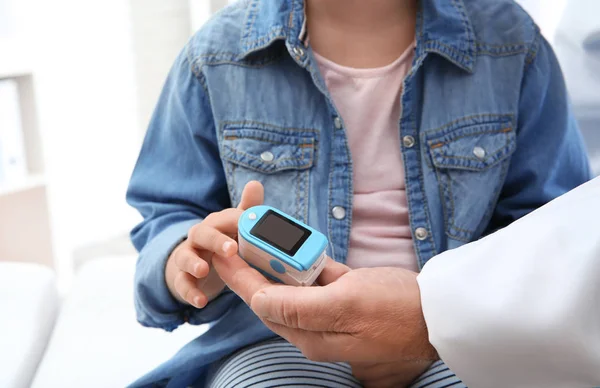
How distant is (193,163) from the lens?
2.85 feet

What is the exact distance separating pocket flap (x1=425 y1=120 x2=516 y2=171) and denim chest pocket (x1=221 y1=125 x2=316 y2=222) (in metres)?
0.16

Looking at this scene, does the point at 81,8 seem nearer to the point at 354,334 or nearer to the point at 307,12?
the point at 307,12

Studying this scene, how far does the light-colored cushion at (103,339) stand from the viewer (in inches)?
35.5

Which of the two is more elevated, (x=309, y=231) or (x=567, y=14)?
(x=567, y=14)

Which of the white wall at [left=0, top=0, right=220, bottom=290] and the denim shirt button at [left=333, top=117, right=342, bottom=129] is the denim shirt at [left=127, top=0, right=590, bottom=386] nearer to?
the denim shirt button at [left=333, top=117, right=342, bottom=129]

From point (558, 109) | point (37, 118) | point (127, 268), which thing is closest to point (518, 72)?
point (558, 109)

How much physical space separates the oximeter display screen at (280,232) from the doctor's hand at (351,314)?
0.04 m

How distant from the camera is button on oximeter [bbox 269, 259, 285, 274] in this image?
653mm

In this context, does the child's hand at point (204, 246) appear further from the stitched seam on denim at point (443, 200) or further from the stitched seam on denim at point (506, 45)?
the stitched seam on denim at point (506, 45)

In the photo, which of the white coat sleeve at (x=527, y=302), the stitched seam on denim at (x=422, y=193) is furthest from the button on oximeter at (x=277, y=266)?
the stitched seam on denim at (x=422, y=193)

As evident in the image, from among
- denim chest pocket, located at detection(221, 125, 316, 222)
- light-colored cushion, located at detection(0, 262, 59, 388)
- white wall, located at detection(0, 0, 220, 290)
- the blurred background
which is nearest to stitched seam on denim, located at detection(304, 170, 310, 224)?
denim chest pocket, located at detection(221, 125, 316, 222)

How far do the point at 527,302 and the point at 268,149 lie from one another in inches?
15.6

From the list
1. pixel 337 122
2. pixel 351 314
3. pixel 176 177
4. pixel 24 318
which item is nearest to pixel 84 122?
pixel 24 318

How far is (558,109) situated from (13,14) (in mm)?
1249
